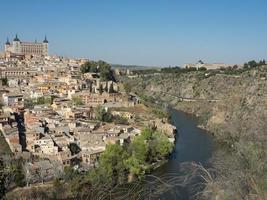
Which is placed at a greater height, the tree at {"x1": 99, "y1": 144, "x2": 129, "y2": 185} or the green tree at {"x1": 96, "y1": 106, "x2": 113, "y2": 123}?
the green tree at {"x1": 96, "y1": 106, "x2": 113, "y2": 123}

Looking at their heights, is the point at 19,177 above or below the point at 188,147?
above

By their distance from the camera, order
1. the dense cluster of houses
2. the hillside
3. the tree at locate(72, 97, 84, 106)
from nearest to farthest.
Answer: the hillside, the dense cluster of houses, the tree at locate(72, 97, 84, 106)

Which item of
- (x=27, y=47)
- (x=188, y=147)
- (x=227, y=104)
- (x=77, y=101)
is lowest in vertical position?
(x=188, y=147)

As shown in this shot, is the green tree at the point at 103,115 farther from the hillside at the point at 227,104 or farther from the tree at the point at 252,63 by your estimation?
the tree at the point at 252,63

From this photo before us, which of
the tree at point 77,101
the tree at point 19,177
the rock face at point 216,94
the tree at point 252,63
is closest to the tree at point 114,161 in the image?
the tree at point 19,177

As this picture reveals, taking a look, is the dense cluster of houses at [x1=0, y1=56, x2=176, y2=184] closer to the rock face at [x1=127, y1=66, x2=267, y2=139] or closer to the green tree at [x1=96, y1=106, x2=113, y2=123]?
the green tree at [x1=96, y1=106, x2=113, y2=123]

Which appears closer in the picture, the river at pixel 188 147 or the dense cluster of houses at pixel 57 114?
the dense cluster of houses at pixel 57 114

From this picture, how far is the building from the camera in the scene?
1497 inches

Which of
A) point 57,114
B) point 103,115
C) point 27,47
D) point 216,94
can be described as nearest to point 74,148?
point 57,114

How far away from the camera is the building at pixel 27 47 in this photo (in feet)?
125

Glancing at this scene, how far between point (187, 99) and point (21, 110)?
17.0 m

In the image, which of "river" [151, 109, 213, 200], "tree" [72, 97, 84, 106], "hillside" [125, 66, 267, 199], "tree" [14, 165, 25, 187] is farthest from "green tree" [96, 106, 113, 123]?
"tree" [14, 165, 25, 187]

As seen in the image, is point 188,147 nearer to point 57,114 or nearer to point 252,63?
point 57,114

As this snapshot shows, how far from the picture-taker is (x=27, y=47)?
38656mm
